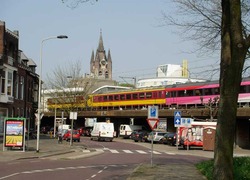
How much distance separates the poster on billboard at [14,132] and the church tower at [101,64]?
15404 centimetres

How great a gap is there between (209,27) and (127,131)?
167ft

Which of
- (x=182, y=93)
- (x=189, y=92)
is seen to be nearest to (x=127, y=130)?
(x=182, y=93)

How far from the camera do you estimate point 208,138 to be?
37.6m

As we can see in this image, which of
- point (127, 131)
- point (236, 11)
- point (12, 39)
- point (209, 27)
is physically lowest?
point (127, 131)

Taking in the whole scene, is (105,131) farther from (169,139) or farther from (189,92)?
(189,92)

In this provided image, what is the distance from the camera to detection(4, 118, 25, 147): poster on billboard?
2864cm

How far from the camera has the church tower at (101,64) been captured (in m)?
186

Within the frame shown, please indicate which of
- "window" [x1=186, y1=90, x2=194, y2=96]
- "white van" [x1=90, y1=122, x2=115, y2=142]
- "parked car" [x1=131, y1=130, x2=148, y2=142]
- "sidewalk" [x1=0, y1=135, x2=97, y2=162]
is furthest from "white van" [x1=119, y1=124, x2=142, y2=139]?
"sidewalk" [x1=0, y1=135, x2=97, y2=162]

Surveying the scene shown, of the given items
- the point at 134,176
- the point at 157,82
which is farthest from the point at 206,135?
the point at 157,82

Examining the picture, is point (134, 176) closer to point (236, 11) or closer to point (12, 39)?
point (236, 11)

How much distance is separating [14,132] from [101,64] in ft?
517

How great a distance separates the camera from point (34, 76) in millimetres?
60656

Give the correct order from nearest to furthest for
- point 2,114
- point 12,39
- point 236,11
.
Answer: point 236,11
point 2,114
point 12,39

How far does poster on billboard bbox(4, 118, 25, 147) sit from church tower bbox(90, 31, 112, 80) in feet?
505
